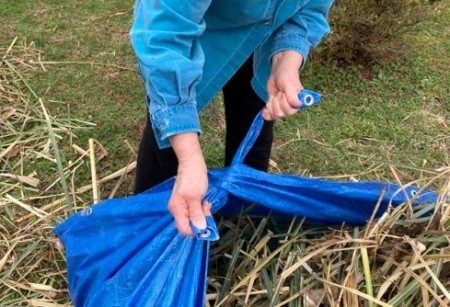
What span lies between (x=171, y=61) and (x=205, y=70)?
0.35 m

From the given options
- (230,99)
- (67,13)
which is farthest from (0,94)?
(230,99)

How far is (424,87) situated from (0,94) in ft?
6.36

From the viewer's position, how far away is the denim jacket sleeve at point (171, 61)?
1.21 meters


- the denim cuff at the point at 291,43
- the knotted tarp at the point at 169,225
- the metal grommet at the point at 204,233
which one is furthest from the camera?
the denim cuff at the point at 291,43

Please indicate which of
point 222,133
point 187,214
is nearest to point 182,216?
point 187,214

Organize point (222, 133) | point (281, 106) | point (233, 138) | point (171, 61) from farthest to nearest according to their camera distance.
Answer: point (222, 133), point (233, 138), point (281, 106), point (171, 61)

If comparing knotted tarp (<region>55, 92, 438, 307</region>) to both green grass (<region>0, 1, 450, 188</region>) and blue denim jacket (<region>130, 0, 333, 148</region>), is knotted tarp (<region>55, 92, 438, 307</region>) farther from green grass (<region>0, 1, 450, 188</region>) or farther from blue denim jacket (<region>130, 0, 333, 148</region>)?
green grass (<region>0, 1, 450, 188</region>)

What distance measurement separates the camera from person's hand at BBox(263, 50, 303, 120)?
1.36m

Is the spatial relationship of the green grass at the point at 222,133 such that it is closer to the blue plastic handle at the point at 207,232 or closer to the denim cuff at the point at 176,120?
the blue plastic handle at the point at 207,232

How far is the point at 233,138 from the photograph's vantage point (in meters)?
1.93

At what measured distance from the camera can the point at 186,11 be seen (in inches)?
48.5

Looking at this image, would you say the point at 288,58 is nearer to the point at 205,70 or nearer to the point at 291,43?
the point at 291,43

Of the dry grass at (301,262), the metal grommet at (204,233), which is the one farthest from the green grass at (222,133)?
the metal grommet at (204,233)

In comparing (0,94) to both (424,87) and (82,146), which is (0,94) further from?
(424,87)
